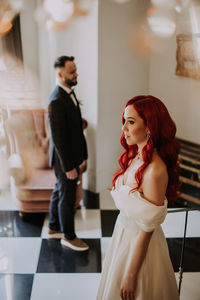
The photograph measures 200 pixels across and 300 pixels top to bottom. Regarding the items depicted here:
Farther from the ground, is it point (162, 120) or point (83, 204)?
point (162, 120)

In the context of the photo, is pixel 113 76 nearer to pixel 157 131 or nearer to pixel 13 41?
pixel 13 41

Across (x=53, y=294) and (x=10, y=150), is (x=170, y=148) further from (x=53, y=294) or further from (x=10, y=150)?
(x=10, y=150)

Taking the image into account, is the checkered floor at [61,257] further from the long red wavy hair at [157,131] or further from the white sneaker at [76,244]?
the long red wavy hair at [157,131]

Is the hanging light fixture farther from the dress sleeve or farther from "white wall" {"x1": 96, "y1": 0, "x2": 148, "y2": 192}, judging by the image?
the dress sleeve

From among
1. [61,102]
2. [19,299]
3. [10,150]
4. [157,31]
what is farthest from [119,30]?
[19,299]

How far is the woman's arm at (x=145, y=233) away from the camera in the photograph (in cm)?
131

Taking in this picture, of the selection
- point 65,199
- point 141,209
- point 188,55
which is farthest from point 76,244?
point 188,55

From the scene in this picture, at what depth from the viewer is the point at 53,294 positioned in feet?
7.02

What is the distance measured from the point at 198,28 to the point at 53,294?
7.63 feet

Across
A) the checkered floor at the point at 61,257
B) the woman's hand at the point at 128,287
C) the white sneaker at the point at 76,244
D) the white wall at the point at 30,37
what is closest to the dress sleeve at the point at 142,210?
the woman's hand at the point at 128,287

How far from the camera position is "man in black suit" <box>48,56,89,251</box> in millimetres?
2352

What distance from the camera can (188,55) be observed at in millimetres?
3059

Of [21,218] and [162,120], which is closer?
[162,120]

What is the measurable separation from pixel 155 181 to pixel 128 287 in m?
0.45
